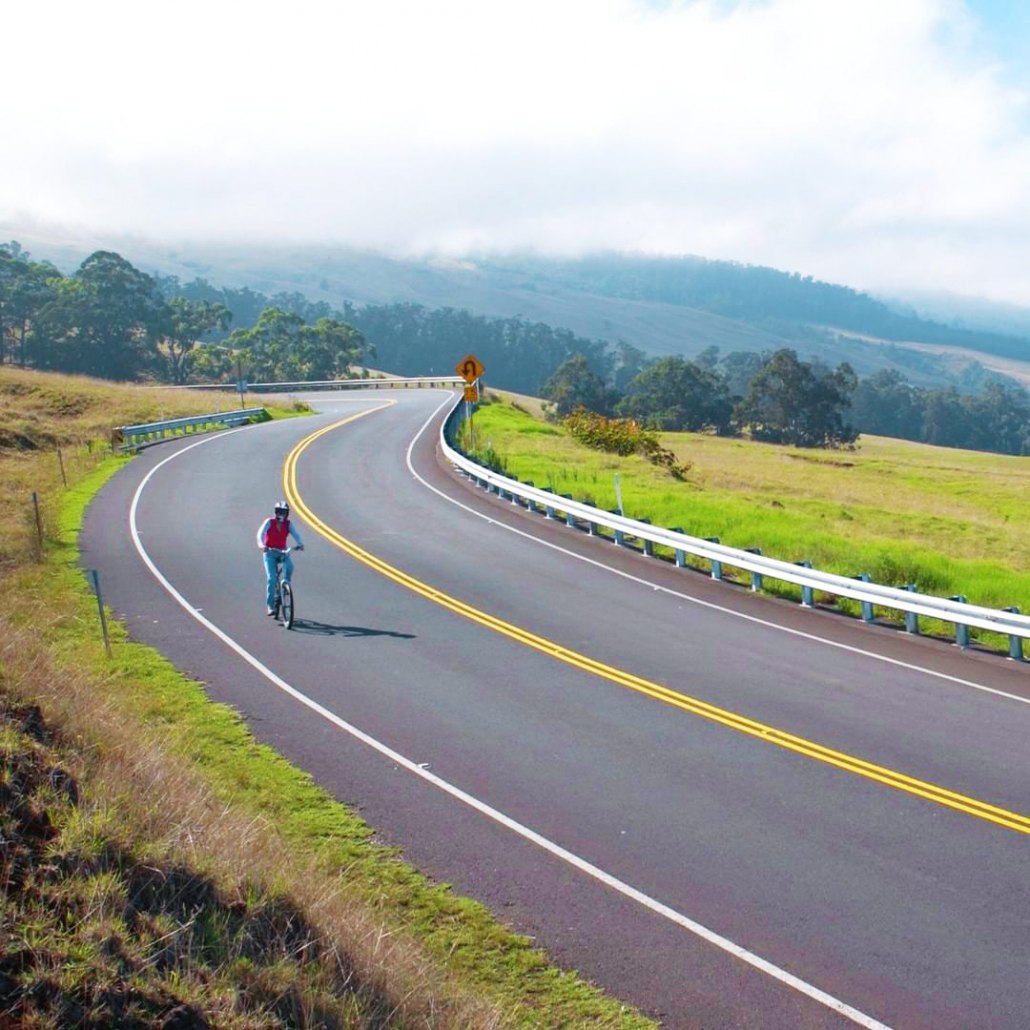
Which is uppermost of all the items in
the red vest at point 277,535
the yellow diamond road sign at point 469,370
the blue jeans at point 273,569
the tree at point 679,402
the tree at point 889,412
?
the yellow diamond road sign at point 469,370

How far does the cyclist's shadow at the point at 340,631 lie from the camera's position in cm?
1647

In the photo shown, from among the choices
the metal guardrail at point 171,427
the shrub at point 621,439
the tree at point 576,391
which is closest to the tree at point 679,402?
the tree at point 576,391

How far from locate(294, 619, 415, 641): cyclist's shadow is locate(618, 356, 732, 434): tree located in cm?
8426

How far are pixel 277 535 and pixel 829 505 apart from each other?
73.8 feet

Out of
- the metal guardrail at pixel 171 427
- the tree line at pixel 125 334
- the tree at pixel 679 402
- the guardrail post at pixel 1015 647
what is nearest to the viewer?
the guardrail post at pixel 1015 647

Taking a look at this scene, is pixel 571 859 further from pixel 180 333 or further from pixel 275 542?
pixel 180 333

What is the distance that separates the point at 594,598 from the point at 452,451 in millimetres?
19456

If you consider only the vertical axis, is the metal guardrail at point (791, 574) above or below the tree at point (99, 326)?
below

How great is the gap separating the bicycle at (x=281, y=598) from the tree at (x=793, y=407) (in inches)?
3283

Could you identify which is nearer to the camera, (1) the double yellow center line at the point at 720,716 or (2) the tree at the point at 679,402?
(1) the double yellow center line at the point at 720,716

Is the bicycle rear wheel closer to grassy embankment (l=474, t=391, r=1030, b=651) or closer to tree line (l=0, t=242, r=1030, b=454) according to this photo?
grassy embankment (l=474, t=391, r=1030, b=651)

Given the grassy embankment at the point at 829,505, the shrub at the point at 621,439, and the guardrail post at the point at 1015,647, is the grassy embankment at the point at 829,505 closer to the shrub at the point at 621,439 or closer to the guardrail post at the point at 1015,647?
the guardrail post at the point at 1015,647

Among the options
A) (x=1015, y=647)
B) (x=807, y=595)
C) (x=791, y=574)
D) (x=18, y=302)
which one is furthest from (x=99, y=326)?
(x=1015, y=647)

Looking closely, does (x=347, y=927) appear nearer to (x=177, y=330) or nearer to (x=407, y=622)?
(x=407, y=622)
